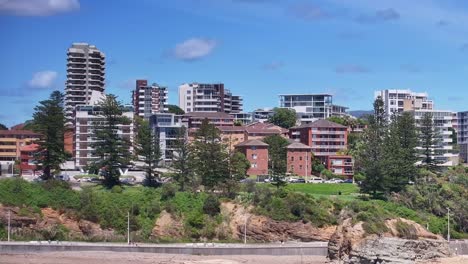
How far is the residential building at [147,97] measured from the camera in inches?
5039

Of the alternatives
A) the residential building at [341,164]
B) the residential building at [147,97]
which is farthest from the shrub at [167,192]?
the residential building at [147,97]

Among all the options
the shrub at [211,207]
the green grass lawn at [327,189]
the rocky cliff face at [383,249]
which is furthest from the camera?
the green grass lawn at [327,189]

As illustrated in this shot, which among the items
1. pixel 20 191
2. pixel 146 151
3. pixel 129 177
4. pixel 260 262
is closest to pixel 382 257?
pixel 260 262

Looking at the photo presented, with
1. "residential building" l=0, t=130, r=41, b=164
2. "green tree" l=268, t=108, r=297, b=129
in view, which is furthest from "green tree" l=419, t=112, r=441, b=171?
"residential building" l=0, t=130, r=41, b=164

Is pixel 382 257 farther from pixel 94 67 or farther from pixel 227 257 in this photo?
pixel 94 67

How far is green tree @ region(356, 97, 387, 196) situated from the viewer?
195 feet

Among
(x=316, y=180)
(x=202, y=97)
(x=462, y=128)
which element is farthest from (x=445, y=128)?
(x=202, y=97)

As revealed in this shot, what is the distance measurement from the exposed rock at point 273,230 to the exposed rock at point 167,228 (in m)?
3.21

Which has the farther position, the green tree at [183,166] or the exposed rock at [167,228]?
the green tree at [183,166]

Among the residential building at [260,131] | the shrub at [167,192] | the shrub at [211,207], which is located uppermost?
the residential building at [260,131]

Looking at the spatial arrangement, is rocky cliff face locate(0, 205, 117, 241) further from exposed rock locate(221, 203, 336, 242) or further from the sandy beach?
exposed rock locate(221, 203, 336, 242)

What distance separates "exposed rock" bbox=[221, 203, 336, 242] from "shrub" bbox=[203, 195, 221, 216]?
1225mm

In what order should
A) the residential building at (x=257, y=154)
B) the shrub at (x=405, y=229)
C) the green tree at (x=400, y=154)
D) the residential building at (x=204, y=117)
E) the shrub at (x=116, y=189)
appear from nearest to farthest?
the shrub at (x=405, y=229), the shrub at (x=116, y=189), the green tree at (x=400, y=154), the residential building at (x=257, y=154), the residential building at (x=204, y=117)

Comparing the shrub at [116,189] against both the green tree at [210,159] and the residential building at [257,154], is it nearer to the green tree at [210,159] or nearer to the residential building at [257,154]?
the green tree at [210,159]
